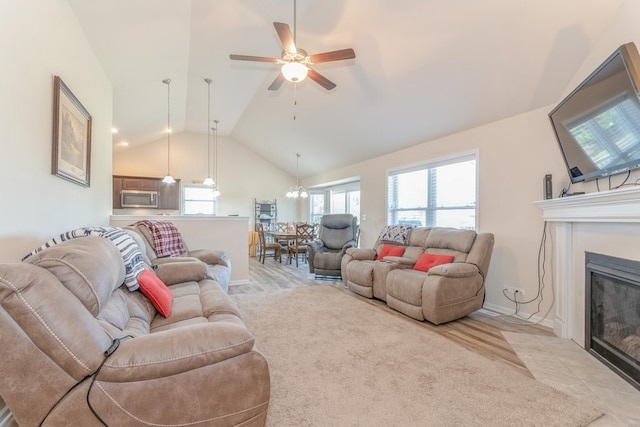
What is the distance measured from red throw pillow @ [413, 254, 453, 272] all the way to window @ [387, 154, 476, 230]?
845 millimetres

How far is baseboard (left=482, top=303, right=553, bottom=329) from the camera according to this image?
10.3ft

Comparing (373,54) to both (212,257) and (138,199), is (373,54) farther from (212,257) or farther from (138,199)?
(138,199)

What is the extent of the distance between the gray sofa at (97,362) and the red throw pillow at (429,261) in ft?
9.32

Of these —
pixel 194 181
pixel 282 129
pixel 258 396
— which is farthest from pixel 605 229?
pixel 194 181

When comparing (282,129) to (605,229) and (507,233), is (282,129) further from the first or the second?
(605,229)

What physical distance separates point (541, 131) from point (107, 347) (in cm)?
404

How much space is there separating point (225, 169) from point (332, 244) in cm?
447

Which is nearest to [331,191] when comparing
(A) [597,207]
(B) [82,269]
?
(A) [597,207]

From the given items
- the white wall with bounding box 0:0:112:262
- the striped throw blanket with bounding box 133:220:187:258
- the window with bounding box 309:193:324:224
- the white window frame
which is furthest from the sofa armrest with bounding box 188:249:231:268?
the window with bounding box 309:193:324:224

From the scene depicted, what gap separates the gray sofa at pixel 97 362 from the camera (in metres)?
0.96

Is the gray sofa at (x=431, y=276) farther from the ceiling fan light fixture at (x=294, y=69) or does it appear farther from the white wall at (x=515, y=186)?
the ceiling fan light fixture at (x=294, y=69)

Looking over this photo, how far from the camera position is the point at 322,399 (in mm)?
1831

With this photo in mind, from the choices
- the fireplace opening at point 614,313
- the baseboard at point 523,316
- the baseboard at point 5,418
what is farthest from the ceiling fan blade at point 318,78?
the baseboard at point 523,316

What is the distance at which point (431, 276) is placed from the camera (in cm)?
310
